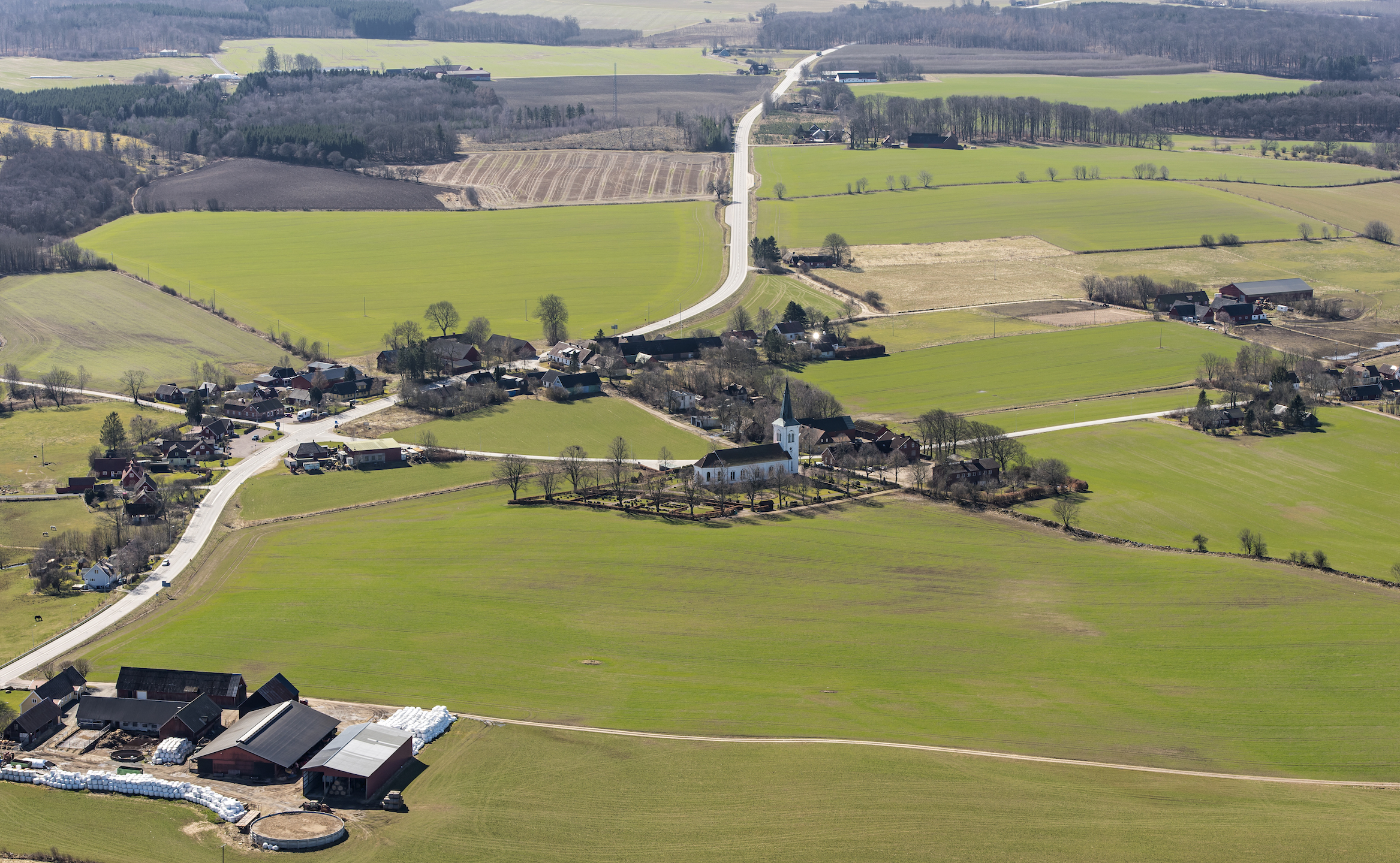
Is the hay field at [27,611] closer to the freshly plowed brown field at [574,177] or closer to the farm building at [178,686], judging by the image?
the farm building at [178,686]

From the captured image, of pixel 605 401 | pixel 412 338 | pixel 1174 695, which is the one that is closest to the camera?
pixel 1174 695

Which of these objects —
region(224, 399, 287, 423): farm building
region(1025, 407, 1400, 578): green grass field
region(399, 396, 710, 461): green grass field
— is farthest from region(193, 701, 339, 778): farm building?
region(224, 399, 287, 423): farm building

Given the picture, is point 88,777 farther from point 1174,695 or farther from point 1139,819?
point 1174,695

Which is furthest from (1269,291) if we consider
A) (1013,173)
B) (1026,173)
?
(1013,173)

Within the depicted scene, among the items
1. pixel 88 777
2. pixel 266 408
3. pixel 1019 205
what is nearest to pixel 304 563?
pixel 88 777

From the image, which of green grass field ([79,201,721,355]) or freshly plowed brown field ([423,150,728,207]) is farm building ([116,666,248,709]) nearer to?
green grass field ([79,201,721,355])

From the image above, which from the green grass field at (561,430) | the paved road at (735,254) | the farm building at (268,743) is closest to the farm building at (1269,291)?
the paved road at (735,254)
